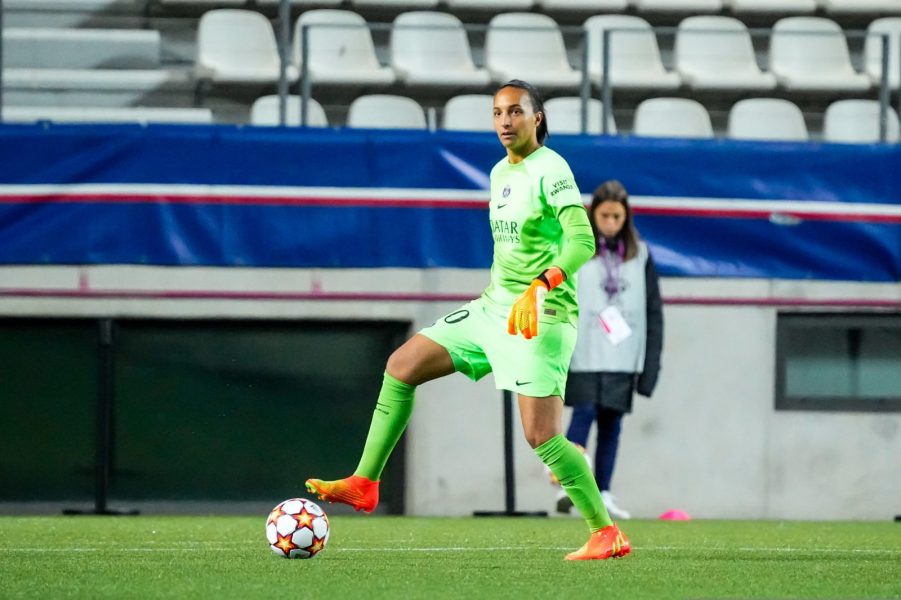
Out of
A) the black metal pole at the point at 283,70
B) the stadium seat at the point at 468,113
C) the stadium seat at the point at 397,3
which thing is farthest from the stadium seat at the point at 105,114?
the stadium seat at the point at 397,3

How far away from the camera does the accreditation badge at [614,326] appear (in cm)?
926

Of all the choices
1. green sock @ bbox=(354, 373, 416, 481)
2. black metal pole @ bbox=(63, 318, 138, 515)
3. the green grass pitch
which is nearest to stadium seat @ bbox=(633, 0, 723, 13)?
black metal pole @ bbox=(63, 318, 138, 515)

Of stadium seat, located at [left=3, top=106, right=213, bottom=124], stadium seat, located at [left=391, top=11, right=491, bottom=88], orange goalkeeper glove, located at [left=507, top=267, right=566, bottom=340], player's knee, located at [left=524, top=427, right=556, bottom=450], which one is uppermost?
stadium seat, located at [left=391, top=11, right=491, bottom=88]

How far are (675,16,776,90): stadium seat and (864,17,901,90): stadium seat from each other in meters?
0.75

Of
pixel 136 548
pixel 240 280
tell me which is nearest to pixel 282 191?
pixel 240 280

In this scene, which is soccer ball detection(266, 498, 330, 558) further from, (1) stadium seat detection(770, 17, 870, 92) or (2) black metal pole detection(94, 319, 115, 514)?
(1) stadium seat detection(770, 17, 870, 92)

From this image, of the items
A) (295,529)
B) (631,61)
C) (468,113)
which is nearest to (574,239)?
(295,529)

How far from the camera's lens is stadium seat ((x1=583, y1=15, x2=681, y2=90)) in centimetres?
1288

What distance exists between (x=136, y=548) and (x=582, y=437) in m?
3.27

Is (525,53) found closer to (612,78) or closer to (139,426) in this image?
(612,78)

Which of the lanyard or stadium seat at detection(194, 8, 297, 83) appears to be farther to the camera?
stadium seat at detection(194, 8, 297, 83)

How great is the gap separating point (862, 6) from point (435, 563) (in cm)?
917

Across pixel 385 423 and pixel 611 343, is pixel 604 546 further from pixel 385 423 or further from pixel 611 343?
pixel 611 343

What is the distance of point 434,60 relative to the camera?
1238 cm
